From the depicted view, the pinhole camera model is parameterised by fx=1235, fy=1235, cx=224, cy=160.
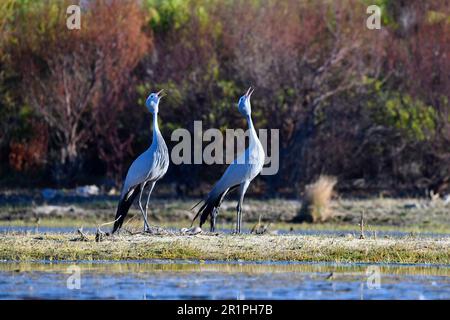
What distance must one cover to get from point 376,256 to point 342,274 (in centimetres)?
186

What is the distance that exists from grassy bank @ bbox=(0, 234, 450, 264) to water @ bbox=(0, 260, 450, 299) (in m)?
0.41

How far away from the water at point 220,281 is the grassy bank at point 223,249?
16.1 inches

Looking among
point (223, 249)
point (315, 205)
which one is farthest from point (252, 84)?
point (223, 249)

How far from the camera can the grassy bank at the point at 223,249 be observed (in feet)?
58.6

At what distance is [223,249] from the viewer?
18203mm

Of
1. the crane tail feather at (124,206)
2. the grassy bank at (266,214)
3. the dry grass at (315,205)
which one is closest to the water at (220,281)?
the crane tail feather at (124,206)

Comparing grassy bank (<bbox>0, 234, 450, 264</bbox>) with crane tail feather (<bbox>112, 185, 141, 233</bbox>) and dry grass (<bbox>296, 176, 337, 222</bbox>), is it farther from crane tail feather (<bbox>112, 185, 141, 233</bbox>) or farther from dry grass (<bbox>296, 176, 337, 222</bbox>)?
dry grass (<bbox>296, 176, 337, 222</bbox>)

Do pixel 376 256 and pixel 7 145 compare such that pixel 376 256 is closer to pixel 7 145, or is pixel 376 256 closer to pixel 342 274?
pixel 342 274

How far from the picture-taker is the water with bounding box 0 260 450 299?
14.1 metres

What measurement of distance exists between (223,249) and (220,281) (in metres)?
2.98

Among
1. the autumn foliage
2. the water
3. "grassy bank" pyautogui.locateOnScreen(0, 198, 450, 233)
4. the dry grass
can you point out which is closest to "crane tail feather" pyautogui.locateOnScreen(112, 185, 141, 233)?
the water

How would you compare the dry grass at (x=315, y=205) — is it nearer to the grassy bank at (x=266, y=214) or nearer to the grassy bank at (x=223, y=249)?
→ the grassy bank at (x=266, y=214)

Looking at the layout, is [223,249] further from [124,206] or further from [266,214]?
[266,214]
